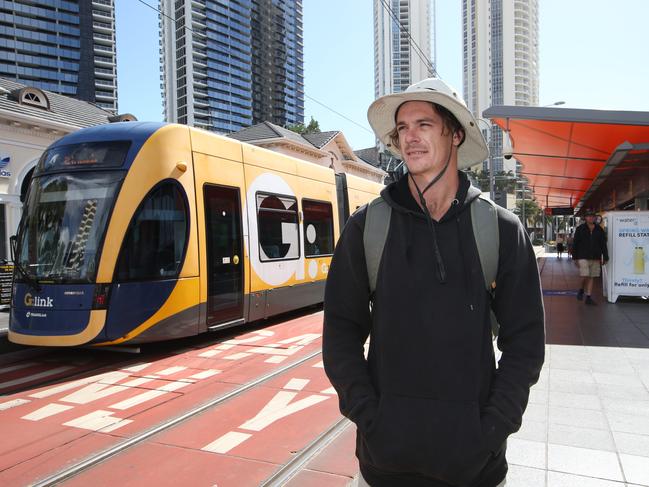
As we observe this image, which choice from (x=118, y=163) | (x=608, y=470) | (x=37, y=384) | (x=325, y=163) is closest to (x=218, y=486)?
(x=608, y=470)

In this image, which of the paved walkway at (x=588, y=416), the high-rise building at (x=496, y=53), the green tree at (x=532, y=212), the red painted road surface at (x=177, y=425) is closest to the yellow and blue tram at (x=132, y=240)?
the red painted road surface at (x=177, y=425)

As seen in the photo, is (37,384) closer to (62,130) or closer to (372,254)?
(372,254)

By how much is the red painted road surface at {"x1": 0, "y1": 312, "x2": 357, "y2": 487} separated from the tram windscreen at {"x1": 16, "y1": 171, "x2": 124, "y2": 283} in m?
1.30

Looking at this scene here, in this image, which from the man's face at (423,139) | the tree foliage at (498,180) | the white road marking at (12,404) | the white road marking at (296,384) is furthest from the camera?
the tree foliage at (498,180)

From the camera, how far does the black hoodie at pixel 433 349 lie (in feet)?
4.84

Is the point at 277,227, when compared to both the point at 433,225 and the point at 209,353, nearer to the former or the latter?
the point at 209,353

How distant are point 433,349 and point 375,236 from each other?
1.29 ft

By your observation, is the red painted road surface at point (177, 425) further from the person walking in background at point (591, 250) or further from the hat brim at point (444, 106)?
the person walking in background at point (591, 250)

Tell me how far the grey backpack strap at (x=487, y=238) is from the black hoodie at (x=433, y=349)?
19mm

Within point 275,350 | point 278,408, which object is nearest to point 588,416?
point 278,408

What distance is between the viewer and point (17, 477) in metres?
3.66

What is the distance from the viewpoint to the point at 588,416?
4.48m

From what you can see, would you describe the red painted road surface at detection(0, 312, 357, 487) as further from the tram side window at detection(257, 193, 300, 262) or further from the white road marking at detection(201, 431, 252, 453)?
the tram side window at detection(257, 193, 300, 262)

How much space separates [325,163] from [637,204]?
24311 millimetres
